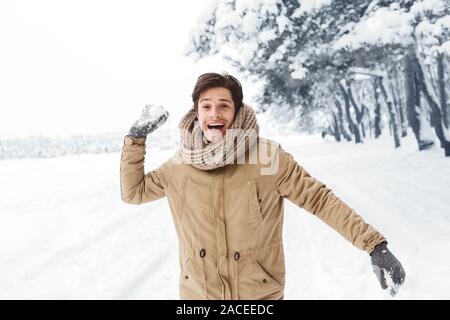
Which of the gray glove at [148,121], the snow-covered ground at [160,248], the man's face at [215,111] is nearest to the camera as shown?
the man's face at [215,111]

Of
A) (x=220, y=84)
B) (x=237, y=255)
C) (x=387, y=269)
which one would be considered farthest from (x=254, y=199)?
(x=387, y=269)

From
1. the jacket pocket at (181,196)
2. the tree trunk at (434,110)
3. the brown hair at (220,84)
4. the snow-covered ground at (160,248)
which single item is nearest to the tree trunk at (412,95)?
the tree trunk at (434,110)

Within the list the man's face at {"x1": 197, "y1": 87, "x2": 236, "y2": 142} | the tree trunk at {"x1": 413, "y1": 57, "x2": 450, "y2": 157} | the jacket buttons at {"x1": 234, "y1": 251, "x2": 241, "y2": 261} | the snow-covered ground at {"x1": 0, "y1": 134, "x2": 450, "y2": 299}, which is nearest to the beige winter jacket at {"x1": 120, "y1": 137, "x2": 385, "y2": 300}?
the jacket buttons at {"x1": 234, "y1": 251, "x2": 241, "y2": 261}

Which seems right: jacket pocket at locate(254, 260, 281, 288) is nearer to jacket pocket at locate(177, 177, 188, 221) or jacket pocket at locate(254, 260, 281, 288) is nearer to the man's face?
jacket pocket at locate(177, 177, 188, 221)

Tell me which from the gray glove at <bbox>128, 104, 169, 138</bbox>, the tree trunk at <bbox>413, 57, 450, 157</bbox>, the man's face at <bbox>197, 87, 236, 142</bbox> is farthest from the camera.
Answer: the tree trunk at <bbox>413, 57, 450, 157</bbox>

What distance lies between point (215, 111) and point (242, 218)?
1.92 feet

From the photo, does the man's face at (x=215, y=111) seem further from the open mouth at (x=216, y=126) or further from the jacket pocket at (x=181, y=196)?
the jacket pocket at (x=181, y=196)

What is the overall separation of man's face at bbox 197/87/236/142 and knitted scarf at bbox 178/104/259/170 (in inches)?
1.5

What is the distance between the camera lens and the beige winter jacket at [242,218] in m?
2.17

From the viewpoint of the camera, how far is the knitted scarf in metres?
2.13

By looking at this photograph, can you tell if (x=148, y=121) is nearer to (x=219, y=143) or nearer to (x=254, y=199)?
(x=219, y=143)

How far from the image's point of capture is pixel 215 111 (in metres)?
2.25

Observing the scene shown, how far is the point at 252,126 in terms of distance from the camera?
7.39 feet

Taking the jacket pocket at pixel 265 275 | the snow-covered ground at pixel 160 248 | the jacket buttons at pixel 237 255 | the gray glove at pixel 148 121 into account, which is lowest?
the snow-covered ground at pixel 160 248
